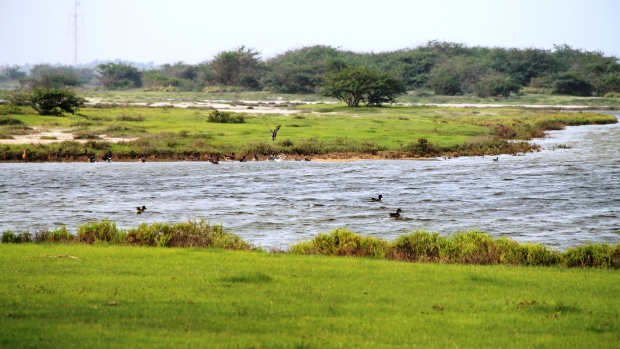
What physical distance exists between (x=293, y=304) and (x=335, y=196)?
75.4 ft

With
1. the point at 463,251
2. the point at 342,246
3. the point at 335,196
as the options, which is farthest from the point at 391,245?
the point at 335,196

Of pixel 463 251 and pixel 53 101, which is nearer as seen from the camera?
pixel 463 251

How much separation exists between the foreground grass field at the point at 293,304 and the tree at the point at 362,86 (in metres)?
75.1

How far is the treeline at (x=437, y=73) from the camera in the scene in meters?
126

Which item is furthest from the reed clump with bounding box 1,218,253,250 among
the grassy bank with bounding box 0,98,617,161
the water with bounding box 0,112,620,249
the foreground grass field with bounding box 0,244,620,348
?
the grassy bank with bounding box 0,98,617,161

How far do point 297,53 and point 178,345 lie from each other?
176851 mm

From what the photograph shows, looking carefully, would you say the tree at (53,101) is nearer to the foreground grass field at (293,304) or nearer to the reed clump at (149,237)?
the reed clump at (149,237)

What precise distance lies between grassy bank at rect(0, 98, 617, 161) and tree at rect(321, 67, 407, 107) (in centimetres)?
1620

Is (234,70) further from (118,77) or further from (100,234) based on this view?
(100,234)

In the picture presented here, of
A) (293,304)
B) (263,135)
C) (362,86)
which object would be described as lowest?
(263,135)

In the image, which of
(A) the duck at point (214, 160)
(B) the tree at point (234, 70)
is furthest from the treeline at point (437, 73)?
(A) the duck at point (214, 160)

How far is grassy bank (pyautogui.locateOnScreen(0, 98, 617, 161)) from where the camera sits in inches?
1901

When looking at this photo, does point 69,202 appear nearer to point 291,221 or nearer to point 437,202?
point 291,221

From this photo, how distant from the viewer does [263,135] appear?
5522 centimetres
